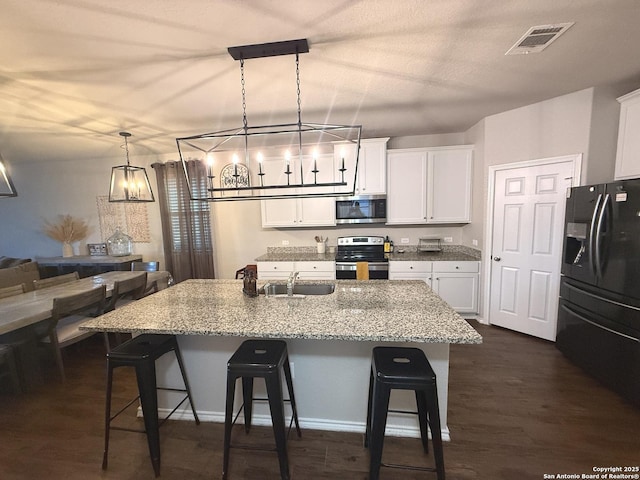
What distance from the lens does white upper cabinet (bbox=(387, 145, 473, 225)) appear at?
3.63 meters

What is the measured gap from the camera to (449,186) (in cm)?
368

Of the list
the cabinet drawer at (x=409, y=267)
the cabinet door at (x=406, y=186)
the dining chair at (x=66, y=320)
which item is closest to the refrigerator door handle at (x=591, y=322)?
the cabinet drawer at (x=409, y=267)

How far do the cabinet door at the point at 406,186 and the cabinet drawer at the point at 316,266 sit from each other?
1053 millimetres

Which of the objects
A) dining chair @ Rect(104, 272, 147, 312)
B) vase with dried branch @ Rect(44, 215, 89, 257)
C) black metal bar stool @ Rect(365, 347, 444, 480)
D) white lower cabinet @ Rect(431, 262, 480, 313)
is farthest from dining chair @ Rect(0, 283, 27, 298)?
white lower cabinet @ Rect(431, 262, 480, 313)

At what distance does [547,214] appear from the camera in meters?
2.83

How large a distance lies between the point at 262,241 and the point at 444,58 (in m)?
3.40

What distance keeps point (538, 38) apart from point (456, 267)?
2.49 m

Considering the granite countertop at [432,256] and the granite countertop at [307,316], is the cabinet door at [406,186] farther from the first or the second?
the granite countertop at [307,316]

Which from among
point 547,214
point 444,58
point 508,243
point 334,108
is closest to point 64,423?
point 334,108

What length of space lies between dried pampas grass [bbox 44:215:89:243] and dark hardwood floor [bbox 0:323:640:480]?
3.39 metres

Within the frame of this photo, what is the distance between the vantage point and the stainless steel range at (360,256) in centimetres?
364

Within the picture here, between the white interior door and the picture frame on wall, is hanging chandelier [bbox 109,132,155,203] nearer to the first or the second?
the picture frame on wall

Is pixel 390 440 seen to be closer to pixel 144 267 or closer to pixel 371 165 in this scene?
pixel 371 165

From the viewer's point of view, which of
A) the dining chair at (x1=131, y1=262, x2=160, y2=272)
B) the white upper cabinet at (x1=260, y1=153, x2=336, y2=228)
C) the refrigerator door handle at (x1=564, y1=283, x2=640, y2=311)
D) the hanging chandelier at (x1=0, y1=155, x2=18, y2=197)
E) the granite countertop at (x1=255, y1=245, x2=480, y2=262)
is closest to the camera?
the hanging chandelier at (x1=0, y1=155, x2=18, y2=197)
